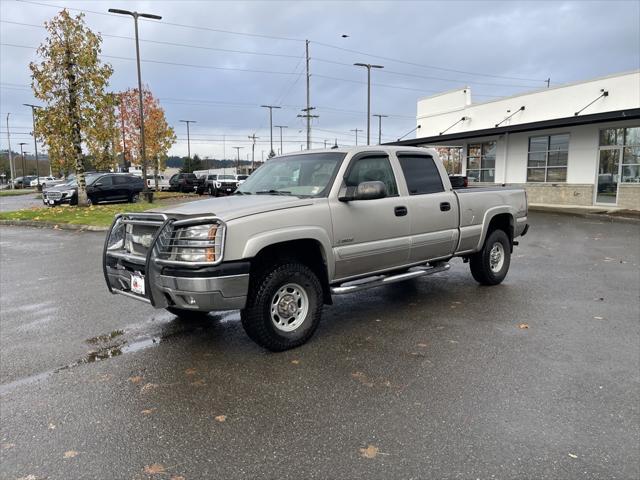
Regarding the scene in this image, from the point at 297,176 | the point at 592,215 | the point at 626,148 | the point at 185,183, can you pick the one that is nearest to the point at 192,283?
the point at 297,176

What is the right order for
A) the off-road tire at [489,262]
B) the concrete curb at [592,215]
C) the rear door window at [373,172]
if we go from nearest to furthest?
the rear door window at [373,172] → the off-road tire at [489,262] → the concrete curb at [592,215]

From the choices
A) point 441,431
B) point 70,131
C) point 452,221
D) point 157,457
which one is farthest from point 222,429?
point 70,131

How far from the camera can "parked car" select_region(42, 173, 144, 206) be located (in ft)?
76.9

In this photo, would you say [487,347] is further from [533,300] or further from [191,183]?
[191,183]

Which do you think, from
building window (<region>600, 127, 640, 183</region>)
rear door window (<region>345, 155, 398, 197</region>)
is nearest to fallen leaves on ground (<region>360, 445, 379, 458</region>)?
rear door window (<region>345, 155, 398, 197</region>)

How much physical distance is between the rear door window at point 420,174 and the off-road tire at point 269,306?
1.92 m

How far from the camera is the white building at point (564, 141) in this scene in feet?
62.8

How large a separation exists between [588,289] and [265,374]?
5.27 metres

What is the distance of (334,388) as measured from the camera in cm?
380

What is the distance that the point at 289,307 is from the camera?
15.0 ft

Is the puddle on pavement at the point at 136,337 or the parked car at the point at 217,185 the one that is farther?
the parked car at the point at 217,185

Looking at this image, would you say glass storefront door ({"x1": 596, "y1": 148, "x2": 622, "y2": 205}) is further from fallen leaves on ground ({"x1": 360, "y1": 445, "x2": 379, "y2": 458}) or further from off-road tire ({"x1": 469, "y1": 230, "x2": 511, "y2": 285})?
fallen leaves on ground ({"x1": 360, "y1": 445, "x2": 379, "y2": 458})

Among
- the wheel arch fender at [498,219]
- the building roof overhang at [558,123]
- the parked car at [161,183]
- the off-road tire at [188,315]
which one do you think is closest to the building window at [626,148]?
the building roof overhang at [558,123]

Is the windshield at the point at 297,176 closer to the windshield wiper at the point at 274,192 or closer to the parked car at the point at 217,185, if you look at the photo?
the windshield wiper at the point at 274,192
